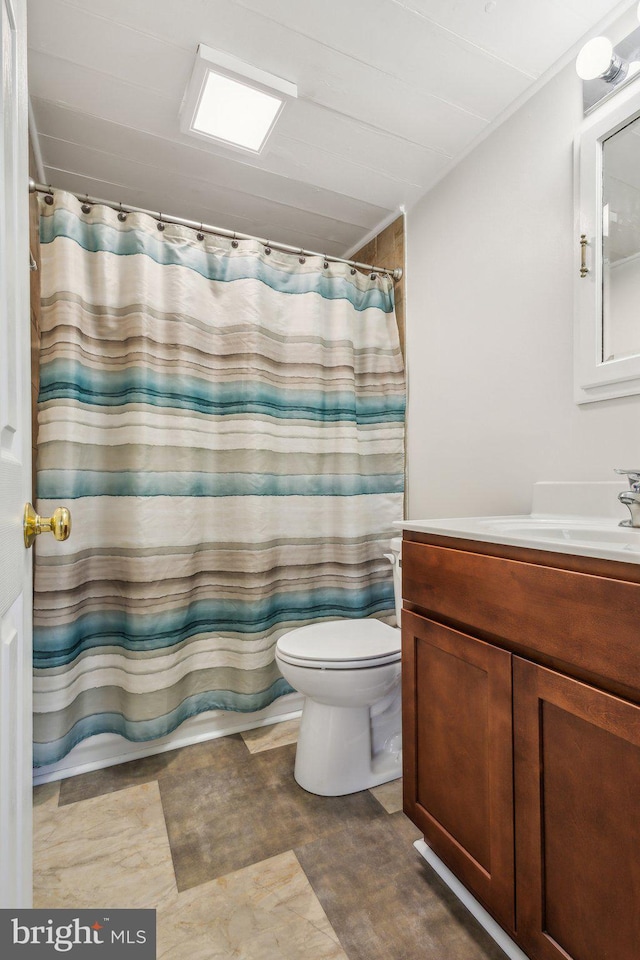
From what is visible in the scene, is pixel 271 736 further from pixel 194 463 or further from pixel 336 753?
pixel 194 463

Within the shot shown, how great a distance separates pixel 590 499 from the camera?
52.5 inches

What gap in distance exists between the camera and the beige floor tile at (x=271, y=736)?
1.79 metres

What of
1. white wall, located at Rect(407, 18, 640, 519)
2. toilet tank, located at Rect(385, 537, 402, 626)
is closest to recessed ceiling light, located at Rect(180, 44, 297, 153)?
white wall, located at Rect(407, 18, 640, 519)

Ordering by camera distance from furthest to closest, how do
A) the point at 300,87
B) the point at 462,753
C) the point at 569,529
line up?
the point at 300,87 < the point at 569,529 < the point at 462,753

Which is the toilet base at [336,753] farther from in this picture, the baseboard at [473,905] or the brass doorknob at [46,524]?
the brass doorknob at [46,524]

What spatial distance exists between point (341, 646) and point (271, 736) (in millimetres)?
605

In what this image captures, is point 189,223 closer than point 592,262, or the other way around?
point 592,262

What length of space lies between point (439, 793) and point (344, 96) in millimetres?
2002

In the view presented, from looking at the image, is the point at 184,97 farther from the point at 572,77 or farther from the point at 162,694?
the point at 162,694

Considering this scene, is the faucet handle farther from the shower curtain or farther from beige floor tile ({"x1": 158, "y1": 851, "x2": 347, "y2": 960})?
beige floor tile ({"x1": 158, "y1": 851, "x2": 347, "y2": 960})

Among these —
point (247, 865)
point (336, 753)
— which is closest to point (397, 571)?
point (336, 753)

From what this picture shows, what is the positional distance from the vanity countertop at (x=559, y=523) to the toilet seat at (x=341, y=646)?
458 mm

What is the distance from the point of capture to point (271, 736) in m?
1.85

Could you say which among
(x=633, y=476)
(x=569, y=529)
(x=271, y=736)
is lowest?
(x=271, y=736)
